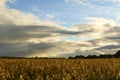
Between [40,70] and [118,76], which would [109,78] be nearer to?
[118,76]

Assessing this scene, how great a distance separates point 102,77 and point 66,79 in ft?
7.07

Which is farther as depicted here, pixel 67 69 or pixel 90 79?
pixel 67 69

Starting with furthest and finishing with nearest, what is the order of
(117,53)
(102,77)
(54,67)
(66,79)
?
1. (117,53)
2. (54,67)
3. (102,77)
4. (66,79)

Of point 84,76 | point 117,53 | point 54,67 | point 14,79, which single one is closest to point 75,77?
point 84,76

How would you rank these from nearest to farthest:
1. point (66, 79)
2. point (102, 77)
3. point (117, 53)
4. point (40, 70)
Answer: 1. point (66, 79)
2. point (102, 77)
3. point (40, 70)
4. point (117, 53)

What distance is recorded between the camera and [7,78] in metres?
14.8

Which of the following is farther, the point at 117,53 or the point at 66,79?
the point at 117,53

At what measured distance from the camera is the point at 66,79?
13039 millimetres

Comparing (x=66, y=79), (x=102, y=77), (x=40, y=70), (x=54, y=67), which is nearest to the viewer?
(x=66, y=79)

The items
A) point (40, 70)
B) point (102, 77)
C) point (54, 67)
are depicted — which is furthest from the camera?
point (54, 67)

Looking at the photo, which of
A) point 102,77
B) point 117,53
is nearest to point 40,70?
point 102,77

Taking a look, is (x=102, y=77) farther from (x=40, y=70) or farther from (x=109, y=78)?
(x=40, y=70)

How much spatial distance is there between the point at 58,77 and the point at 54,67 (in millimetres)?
5224

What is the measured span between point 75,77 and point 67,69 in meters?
3.39
